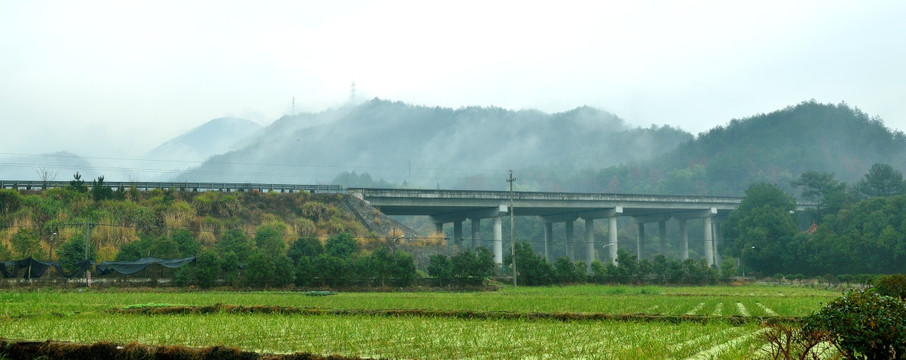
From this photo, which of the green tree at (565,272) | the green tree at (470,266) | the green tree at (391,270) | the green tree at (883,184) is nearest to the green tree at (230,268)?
the green tree at (391,270)

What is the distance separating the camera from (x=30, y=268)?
41781 mm

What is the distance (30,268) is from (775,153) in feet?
580

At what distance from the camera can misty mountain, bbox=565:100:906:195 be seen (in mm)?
168125

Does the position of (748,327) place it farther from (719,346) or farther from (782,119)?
(782,119)

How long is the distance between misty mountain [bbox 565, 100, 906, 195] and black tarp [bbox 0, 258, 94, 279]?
144 meters

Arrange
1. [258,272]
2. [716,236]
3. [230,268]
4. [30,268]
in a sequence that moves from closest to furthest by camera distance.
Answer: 1. [30,268]
2. [230,268]
3. [258,272]
4. [716,236]

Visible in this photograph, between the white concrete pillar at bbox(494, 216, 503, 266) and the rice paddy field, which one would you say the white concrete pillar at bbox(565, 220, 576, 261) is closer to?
the white concrete pillar at bbox(494, 216, 503, 266)

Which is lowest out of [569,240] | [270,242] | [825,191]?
[569,240]

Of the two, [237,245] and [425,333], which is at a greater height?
[237,245]

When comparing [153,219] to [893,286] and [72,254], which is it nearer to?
[72,254]

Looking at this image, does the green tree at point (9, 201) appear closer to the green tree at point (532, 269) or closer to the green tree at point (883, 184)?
the green tree at point (532, 269)

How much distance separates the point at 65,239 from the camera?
184ft

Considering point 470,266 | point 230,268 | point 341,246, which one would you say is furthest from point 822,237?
point 230,268

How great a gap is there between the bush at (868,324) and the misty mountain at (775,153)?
164 m
